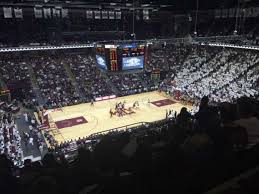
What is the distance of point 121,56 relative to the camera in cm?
2203

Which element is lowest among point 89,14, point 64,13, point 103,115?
point 103,115

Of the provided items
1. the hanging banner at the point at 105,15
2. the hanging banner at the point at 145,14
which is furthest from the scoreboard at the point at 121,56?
the hanging banner at the point at 145,14

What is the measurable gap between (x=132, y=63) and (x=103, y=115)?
7.82 m

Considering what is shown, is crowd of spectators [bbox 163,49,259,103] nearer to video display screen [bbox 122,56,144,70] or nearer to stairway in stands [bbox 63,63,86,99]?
video display screen [bbox 122,56,144,70]

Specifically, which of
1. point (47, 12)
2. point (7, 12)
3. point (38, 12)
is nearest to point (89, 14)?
point (47, 12)

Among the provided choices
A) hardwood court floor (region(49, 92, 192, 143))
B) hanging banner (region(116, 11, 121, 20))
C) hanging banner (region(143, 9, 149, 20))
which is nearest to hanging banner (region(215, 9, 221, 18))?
hanging banner (region(143, 9, 149, 20))

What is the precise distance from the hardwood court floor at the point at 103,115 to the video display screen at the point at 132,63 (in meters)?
5.67

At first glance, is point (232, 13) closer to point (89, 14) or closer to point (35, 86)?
point (89, 14)

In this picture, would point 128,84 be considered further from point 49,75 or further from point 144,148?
point 144,148

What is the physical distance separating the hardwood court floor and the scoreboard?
582 cm

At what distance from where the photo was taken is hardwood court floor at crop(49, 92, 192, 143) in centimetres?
2403

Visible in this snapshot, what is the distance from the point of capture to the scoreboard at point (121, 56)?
21391mm

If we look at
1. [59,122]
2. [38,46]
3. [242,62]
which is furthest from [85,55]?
[242,62]

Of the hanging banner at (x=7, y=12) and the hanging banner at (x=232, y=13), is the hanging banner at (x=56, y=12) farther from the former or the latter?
the hanging banner at (x=232, y=13)
